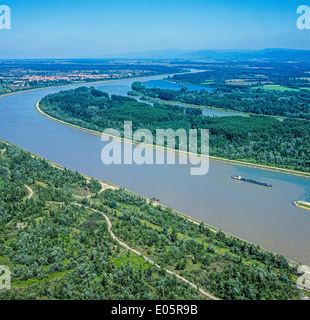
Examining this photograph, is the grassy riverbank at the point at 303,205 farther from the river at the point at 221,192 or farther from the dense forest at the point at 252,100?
the dense forest at the point at 252,100

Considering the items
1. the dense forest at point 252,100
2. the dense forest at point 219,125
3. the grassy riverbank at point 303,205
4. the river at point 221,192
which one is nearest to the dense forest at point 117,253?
the river at point 221,192

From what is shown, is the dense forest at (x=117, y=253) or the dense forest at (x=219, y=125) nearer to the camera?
the dense forest at (x=117, y=253)

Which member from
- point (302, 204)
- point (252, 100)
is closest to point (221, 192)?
point (302, 204)

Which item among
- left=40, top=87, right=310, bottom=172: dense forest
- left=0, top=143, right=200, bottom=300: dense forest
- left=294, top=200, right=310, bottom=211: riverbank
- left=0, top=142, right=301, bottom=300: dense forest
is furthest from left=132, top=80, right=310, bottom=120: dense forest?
left=0, top=143, right=200, bottom=300: dense forest

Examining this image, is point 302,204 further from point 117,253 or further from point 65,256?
point 65,256

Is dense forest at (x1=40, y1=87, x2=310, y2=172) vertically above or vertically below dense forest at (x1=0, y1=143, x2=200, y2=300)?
above

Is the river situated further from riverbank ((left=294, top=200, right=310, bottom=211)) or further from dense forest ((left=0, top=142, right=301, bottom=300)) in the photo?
dense forest ((left=0, top=142, right=301, bottom=300))

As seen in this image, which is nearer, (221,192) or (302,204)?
(302,204)
